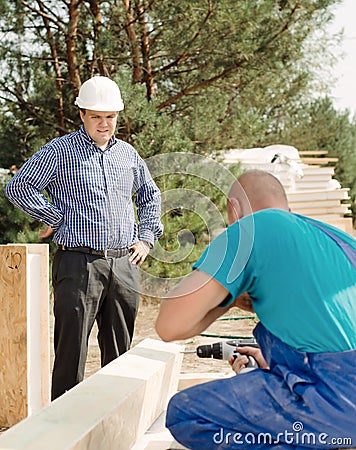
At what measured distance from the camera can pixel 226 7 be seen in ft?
32.3

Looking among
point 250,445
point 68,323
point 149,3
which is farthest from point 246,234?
point 149,3

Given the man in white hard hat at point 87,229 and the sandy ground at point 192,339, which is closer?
the man in white hard hat at point 87,229

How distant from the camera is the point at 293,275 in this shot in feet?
6.72

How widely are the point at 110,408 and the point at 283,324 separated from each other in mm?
970

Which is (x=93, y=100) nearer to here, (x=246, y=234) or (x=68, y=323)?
(x=68, y=323)

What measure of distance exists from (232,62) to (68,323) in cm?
704

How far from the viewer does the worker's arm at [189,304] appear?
6.68ft

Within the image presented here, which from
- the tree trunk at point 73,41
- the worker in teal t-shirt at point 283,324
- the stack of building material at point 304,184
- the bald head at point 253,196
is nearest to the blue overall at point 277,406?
the worker in teal t-shirt at point 283,324

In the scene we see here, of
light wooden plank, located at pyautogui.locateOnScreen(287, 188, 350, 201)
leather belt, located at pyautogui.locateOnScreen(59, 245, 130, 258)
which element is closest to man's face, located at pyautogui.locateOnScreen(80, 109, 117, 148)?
leather belt, located at pyautogui.locateOnScreen(59, 245, 130, 258)

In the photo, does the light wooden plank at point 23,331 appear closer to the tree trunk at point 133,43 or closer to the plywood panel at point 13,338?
the plywood panel at point 13,338

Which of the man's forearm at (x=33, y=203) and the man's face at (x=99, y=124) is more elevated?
the man's face at (x=99, y=124)

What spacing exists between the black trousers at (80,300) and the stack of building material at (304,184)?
996cm

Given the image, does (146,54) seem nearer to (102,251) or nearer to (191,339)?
(191,339)

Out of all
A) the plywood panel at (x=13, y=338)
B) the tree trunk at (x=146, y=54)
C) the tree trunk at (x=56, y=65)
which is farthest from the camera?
the tree trunk at (x=146, y=54)
